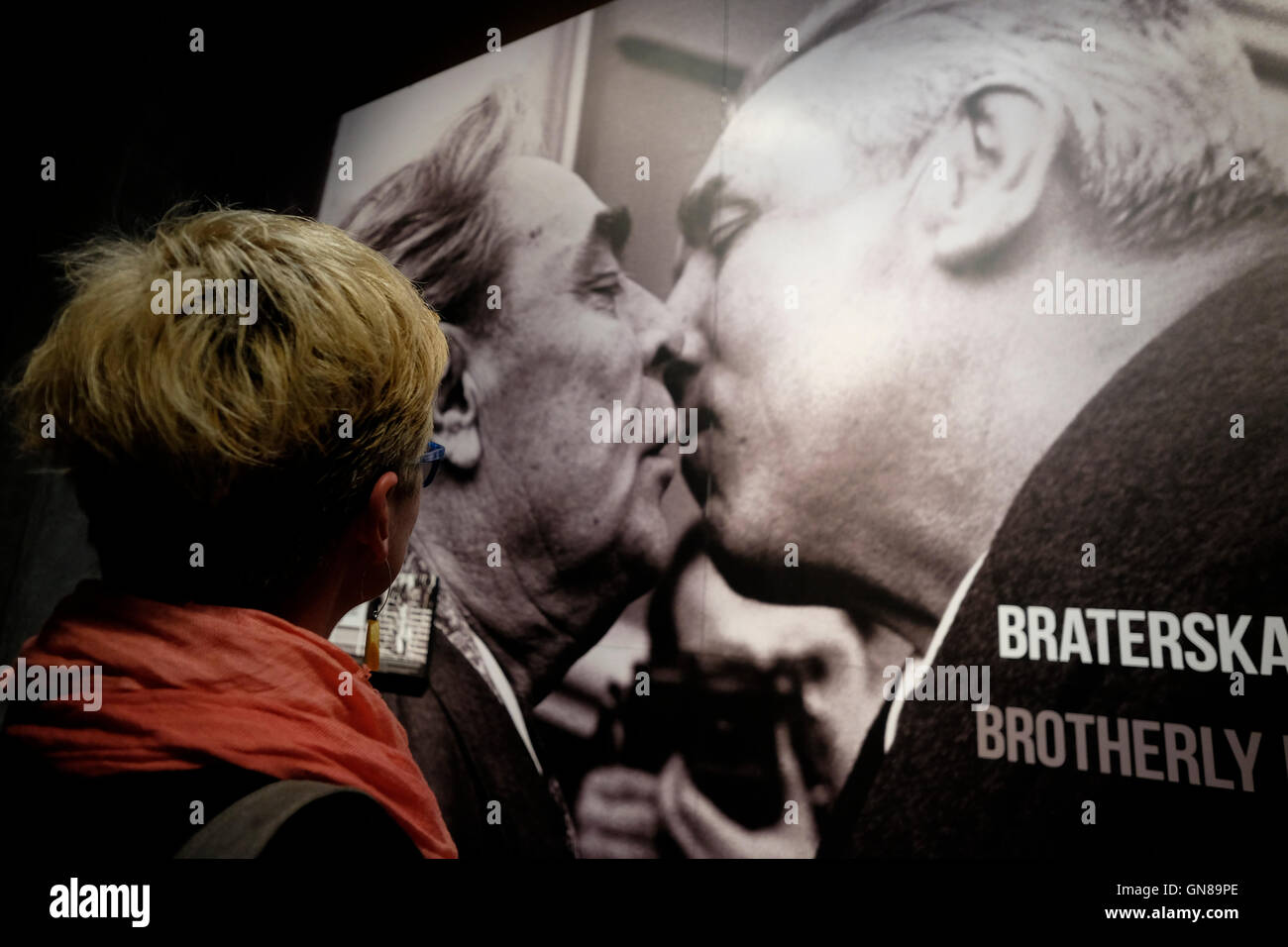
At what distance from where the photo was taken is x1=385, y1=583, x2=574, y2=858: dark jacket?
2154 mm

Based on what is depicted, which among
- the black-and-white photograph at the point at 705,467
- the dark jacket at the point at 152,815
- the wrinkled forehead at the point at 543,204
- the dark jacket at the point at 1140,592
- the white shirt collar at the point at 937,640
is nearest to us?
the dark jacket at the point at 152,815

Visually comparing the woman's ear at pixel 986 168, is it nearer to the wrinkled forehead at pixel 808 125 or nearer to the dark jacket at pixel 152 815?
the wrinkled forehead at pixel 808 125

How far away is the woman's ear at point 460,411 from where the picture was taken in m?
2.46

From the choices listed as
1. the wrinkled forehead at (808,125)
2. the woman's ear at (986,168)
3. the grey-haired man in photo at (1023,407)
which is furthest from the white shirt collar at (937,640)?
the wrinkled forehead at (808,125)

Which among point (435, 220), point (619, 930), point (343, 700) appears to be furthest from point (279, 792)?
point (435, 220)

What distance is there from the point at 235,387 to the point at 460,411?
1853mm

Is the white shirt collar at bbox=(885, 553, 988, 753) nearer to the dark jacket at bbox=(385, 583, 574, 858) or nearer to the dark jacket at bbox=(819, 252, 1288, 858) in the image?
the dark jacket at bbox=(819, 252, 1288, 858)

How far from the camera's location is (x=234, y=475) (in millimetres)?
664

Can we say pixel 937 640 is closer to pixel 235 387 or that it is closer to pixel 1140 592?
pixel 1140 592

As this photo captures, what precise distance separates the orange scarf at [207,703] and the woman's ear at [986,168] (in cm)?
158

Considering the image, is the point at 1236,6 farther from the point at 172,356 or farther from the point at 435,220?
the point at 435,220

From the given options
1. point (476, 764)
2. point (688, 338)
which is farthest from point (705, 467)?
point (476, 764)

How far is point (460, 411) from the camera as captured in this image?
2490 mm

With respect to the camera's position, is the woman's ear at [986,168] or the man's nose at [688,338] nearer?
the woman's ear at [986,168]
